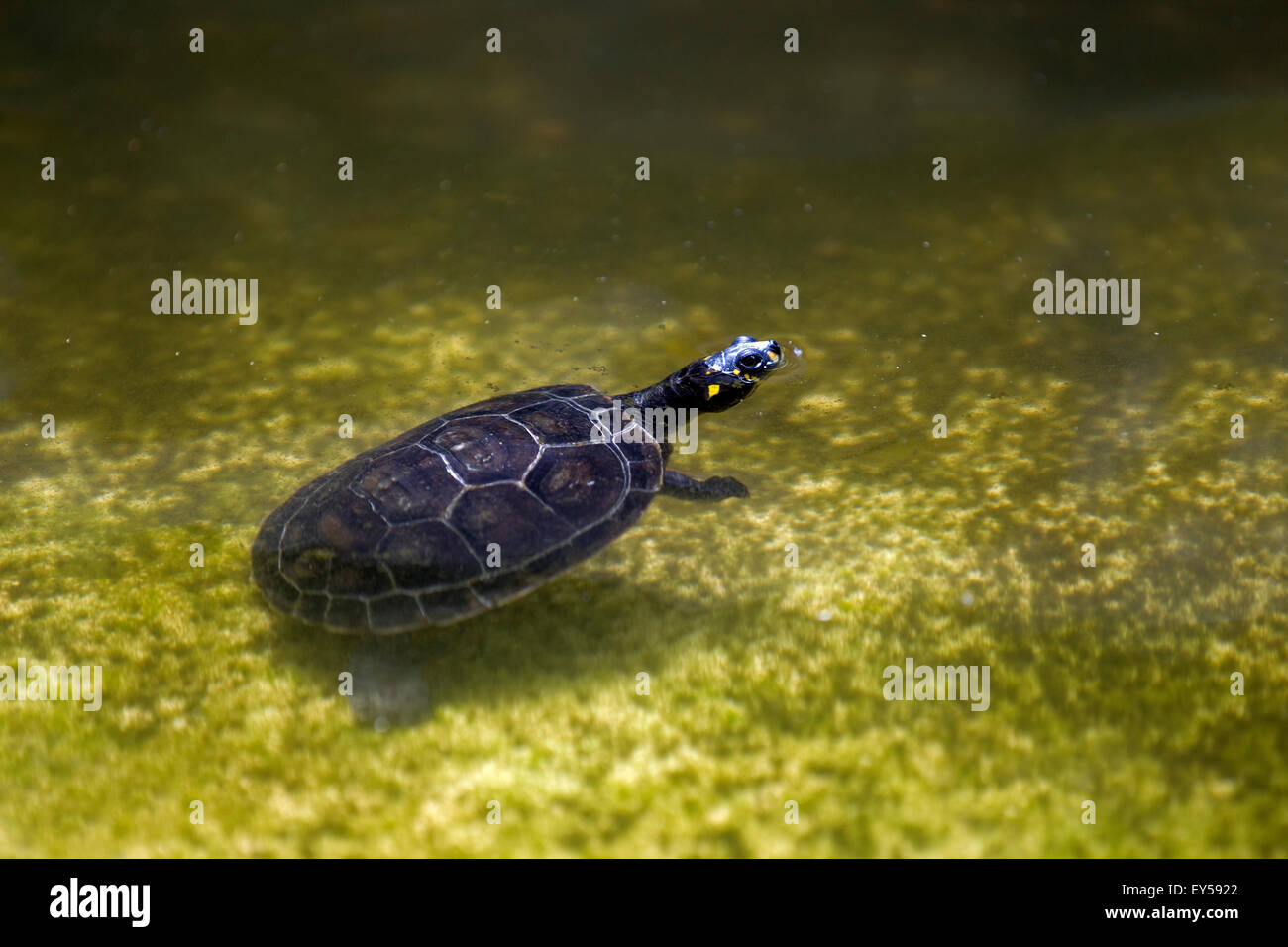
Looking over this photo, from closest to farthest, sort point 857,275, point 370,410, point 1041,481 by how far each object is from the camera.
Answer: point 1041,481 → point 370,410 → point 857,275

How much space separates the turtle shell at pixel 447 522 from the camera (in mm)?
2213

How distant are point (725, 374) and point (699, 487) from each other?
1.60ft

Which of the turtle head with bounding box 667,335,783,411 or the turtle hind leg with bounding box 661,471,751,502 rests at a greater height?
the turtle head with bounding box 667,335,783,411

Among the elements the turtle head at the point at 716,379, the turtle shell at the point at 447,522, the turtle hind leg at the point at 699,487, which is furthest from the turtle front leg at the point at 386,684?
the turtle head at the point at 716,379

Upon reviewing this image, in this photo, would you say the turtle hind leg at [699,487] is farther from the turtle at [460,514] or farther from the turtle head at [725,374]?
the turtle head at [725,374]

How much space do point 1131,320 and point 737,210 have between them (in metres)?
1.86

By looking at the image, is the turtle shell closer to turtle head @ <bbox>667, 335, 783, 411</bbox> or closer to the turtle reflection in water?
the turtle reflection in water

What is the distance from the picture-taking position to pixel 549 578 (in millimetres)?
2330

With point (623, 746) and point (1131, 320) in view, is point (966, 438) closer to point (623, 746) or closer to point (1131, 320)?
point (1131, 320)

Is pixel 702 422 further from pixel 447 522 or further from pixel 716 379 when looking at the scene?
pixel 447 522

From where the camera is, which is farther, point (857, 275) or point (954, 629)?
point (857, 275)

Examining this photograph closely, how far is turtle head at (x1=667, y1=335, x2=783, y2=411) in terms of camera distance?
118 inches

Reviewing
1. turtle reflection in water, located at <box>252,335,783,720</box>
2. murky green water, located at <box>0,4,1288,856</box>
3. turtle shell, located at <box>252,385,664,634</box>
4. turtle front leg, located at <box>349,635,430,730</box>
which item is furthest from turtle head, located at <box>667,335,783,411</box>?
turtle front leg, located at <box>349,635,430,730</box>

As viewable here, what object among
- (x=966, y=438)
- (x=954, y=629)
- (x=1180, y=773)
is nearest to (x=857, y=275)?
(x=966, y=438)
